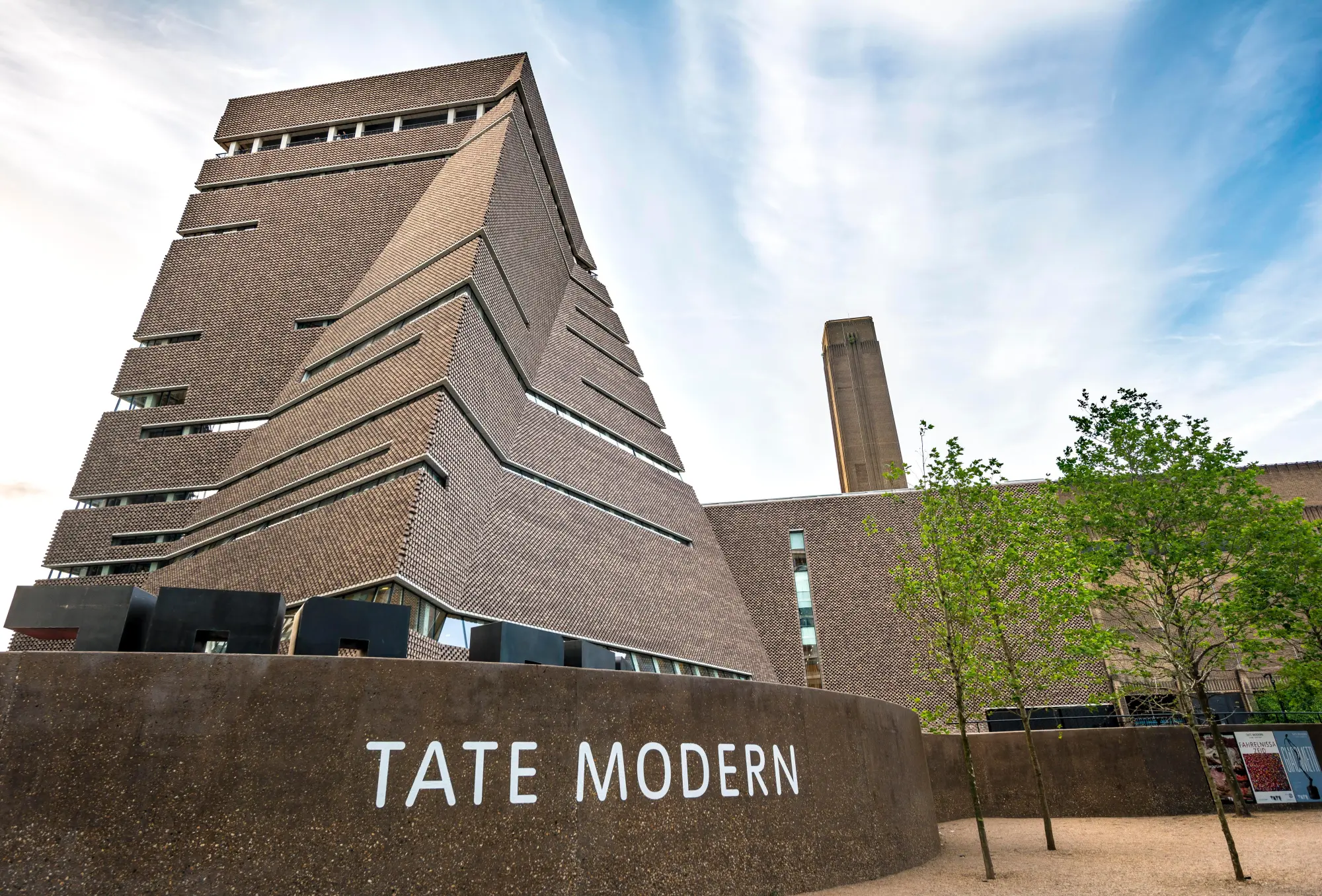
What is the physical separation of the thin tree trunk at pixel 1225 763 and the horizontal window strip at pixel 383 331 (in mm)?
27442

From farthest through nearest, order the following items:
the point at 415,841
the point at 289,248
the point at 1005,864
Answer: the point at 289,248 → the point at 1005,864 → the point at 415,841

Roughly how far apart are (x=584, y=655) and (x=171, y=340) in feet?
115

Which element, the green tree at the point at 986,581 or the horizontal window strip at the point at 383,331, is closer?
the green tree at the point at 986,581

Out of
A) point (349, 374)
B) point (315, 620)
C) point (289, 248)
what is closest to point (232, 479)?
point (349, 374)

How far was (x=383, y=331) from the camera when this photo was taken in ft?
94.5

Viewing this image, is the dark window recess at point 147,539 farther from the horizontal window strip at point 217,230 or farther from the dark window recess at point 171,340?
the horizontal window strip at point 217,230

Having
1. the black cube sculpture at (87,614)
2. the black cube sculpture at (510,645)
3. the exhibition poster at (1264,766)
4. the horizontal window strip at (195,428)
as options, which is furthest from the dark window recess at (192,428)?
the exhibition poster at (1264,766)

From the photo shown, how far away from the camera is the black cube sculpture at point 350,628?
9.57 metres

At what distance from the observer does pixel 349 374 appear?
92.3 feet

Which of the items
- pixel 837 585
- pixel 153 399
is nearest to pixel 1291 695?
pixel 837 585

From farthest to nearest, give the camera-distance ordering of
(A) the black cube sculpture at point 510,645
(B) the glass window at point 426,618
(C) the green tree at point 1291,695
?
(C) the green tree at point 1291,695
(B) the glass window at point 426,618
(A) the black cube sculpture at point 510,645

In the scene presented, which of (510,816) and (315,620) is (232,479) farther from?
(510,816)

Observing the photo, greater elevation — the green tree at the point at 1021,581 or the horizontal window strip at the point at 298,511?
the horizontal window strip at the point at 298,511

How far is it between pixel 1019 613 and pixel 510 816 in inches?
509
